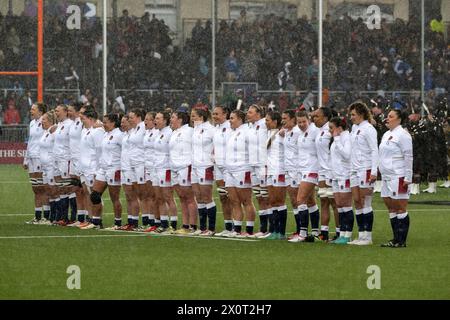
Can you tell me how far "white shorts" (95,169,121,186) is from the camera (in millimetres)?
23906

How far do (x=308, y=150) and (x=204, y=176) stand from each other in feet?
6.41

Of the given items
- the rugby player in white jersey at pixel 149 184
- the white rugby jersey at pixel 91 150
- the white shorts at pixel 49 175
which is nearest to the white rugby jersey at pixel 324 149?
the rugby player in white jersey at pixel 149 184

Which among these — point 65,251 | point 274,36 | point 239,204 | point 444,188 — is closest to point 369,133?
point 239,204

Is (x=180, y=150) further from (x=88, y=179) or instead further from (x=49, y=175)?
(x=49, y=175)

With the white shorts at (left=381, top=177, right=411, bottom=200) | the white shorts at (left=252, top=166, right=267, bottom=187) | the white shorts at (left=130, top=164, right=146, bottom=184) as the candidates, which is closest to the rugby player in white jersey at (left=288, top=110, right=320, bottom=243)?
the white shorts at (left=252, top=166, right=267, bottom=187)

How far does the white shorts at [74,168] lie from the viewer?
24672 mm

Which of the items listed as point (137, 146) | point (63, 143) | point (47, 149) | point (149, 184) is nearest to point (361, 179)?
point (149, 184)


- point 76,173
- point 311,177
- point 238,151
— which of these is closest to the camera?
point 311,177

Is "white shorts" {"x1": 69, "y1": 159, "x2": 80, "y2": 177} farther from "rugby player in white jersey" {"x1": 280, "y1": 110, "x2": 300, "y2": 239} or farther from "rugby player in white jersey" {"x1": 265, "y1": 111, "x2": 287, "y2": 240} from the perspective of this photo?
"rugby player in white jersey" {"x1": 280, "y1": 110, "x2": 300, "y2": 239}

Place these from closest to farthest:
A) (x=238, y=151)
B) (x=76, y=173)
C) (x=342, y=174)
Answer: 1. (x=342, y=174)
2. (x=238, y=151)
3. (x=76, y=173)

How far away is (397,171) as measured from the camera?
1997 cm

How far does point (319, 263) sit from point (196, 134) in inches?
215

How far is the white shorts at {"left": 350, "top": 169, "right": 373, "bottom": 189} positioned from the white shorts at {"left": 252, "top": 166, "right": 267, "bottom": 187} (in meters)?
2.03
